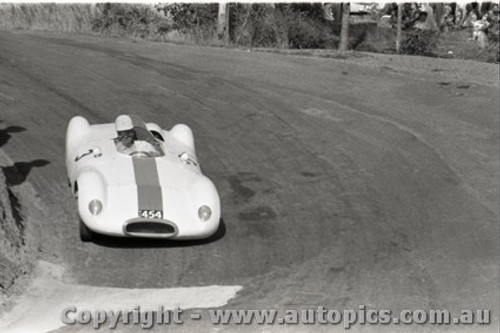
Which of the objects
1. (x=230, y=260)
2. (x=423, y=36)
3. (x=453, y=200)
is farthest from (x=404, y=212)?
(x=423, y=36)

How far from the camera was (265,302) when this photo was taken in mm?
9672

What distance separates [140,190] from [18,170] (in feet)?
8.08

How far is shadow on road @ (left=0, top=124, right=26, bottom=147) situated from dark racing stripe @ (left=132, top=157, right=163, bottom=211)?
113 inches

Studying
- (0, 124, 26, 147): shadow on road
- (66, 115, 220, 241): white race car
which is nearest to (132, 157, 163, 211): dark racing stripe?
(66, 115, 220, 241): white race car

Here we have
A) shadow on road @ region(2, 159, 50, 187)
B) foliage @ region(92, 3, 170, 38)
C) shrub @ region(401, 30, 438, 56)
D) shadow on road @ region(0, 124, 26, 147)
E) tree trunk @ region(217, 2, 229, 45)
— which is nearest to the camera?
shadow on road @ region(2, 159, 50, 187)

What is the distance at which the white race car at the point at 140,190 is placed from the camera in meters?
10.6

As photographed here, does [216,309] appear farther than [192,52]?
No

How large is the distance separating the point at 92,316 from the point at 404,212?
16.7 feet

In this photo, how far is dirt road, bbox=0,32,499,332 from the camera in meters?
10.4

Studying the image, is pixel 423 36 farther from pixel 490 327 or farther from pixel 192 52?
pixel 490 327

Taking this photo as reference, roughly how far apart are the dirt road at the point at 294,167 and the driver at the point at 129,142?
97 cm

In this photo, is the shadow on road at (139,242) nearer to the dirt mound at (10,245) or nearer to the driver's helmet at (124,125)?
the dirt mound at (10,245)

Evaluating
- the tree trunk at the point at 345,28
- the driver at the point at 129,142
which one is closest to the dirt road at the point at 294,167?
the driver at the point at 129,142

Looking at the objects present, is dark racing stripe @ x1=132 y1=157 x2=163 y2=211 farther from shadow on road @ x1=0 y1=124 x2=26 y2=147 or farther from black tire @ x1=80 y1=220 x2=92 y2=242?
shadow on road @ x1=0 y1=124 x2=26 y2=147
